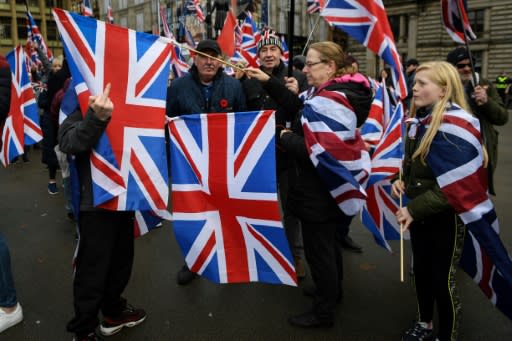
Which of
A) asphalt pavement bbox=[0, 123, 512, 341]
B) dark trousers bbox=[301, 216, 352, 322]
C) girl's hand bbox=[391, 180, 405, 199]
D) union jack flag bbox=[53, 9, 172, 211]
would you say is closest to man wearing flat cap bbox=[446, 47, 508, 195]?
asphalt pavement bbox=[0, 123, 512, 341]

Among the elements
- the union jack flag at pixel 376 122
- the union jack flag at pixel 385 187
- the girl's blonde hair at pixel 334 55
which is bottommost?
the union jack flag at pixel 385 187

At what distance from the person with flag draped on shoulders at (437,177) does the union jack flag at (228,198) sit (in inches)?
34.2

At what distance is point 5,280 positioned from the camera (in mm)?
2930

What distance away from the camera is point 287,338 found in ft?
9.57

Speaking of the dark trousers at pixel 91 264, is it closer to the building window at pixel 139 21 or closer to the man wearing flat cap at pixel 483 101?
the man wearing flat cap at pixel 483 101

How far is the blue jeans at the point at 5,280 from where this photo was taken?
9.44 ft

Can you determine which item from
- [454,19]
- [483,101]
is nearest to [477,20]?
[454,19]

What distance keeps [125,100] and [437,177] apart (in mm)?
1859

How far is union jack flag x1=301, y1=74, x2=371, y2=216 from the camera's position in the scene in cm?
262

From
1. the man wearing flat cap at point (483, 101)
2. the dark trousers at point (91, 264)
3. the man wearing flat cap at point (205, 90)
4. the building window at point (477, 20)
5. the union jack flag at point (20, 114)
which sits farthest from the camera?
the building window at point (477, 20)

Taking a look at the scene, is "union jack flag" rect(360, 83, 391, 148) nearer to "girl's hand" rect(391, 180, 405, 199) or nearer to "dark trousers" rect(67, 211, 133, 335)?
"girl's hand" rect(391, 180, 405, 199)

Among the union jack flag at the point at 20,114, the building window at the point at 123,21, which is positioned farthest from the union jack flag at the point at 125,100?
the building window at the point at 123,21

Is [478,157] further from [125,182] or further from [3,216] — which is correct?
[3,216]

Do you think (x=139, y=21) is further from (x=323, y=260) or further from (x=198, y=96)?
(x=323, y=260)
